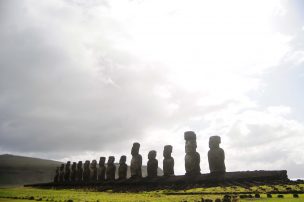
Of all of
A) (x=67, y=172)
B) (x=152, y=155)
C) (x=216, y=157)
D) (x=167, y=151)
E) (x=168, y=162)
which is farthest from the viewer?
(x=67, y=172)

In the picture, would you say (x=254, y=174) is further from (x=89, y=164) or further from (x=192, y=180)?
(x=89, y=164)

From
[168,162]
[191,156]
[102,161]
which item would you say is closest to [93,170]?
[102,161]

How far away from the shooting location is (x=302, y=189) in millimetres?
17047

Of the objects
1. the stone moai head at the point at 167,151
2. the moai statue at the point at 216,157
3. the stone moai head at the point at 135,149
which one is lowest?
the moai statue at the point at 216,157

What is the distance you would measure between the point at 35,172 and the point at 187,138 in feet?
461

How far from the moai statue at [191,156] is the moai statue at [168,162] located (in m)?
3.54

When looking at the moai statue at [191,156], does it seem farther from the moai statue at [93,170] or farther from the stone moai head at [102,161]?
the moai statue at [93,170]

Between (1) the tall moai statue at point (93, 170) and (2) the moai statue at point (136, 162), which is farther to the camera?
(1) the tall moai statue at point (93, 170)

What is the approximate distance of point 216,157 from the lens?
31266mm

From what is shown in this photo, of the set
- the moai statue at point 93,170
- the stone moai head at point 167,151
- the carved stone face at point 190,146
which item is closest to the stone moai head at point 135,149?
the stone moai head at point 167,151

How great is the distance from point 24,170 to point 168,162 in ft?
460

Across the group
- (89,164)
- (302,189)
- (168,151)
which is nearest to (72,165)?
(89,164)

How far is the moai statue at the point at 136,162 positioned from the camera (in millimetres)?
42938

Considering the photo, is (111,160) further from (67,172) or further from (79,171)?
(67,172)
